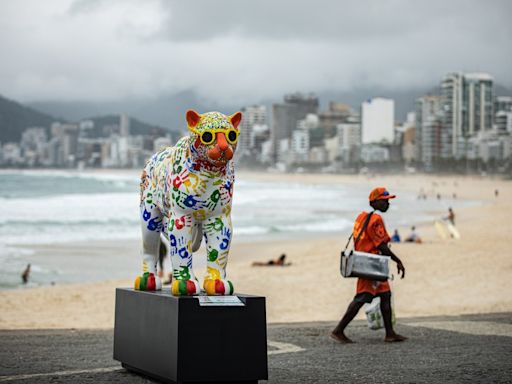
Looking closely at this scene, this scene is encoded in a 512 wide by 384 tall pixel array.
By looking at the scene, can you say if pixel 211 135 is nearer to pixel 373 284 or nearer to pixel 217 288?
pixel 217 288

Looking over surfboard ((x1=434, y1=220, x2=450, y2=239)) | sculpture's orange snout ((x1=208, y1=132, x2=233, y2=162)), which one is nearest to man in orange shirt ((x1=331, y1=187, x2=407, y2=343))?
sculpture's orange snout ((x1=208, y1=132, x2=233, y2=162))

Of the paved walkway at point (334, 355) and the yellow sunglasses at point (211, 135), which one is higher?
the yellow sunglasses at point (211, 135)

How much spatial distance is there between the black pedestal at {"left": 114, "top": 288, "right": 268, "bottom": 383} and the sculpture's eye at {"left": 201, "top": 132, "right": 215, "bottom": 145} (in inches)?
49.8

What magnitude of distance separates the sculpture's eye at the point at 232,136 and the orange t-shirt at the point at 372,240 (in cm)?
302

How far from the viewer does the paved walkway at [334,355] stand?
23.7ft

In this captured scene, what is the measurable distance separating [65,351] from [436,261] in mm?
14640

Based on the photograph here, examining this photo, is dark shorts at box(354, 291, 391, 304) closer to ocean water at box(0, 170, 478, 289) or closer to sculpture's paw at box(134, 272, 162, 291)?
sculpture's paw at box(134, 272, 162, 291)

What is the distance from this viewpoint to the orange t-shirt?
9.60 meters

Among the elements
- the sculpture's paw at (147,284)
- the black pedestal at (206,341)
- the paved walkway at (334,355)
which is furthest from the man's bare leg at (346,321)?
the black pedestal at (206,341)

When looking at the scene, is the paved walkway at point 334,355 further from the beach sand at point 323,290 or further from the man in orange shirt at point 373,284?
the beach sand at point 323,290

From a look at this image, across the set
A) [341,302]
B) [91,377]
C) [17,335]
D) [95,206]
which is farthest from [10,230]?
[91,377]

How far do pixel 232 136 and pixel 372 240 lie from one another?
10.4 ft

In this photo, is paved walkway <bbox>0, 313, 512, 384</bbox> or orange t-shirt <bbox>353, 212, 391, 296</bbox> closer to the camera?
paved walkway <bbox>0, 313, 512, 384</bbox>

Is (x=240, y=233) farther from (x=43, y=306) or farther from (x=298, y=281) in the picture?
(x=43, y=306)
